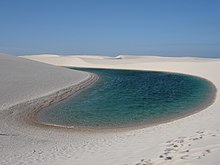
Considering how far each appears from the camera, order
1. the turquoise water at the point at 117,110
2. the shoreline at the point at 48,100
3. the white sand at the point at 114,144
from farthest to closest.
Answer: the shoreline at the point at 48,100 → the turquoise water at the point at 117,110 → the white sand at the point at 114,144

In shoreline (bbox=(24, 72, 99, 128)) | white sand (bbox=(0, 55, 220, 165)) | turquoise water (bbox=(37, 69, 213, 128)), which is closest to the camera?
white sand (bbox=(0, 55, 220, 165))

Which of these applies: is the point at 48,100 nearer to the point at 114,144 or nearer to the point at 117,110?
the point at 117,110

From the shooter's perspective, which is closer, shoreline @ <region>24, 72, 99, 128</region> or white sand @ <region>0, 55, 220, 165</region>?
white sand @ <region>0, 55, 220, 165</region>

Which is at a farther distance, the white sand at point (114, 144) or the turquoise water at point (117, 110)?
the turquoise water at point (117, 110)

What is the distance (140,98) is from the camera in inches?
702

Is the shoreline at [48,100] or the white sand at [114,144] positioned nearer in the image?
the white sand at [114,144]

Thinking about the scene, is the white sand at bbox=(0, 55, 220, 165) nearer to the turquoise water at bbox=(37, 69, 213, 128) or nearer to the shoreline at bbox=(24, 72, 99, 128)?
the shoreline at bbox=(24, 72, 99, 128)

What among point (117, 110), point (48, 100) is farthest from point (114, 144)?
point (48, 100)

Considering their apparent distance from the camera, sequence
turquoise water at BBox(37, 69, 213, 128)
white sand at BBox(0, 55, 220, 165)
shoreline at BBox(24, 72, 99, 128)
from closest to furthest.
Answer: white sand at BBox(0, 55, 220, 165), turquoise water at BBox(37, 69, 213, 128), shoreline at BBox(24, 72, 99, 128)

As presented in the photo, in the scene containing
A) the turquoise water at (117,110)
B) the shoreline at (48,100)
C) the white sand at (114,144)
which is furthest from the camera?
the shoreline at (48,100)

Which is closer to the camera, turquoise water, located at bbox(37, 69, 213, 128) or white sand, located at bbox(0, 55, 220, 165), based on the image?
white sand, located at bbox(0, 55, 220, 165)

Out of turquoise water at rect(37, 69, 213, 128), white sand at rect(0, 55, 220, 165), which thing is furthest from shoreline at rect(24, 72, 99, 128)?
white sand at rect(0, 55, 220, 165)

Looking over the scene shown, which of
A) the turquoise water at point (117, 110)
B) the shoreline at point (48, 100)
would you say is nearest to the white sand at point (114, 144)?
the shoreline at point (48, 100)

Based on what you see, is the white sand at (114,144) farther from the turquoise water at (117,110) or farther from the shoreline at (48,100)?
the turquoise water at (117,110)
